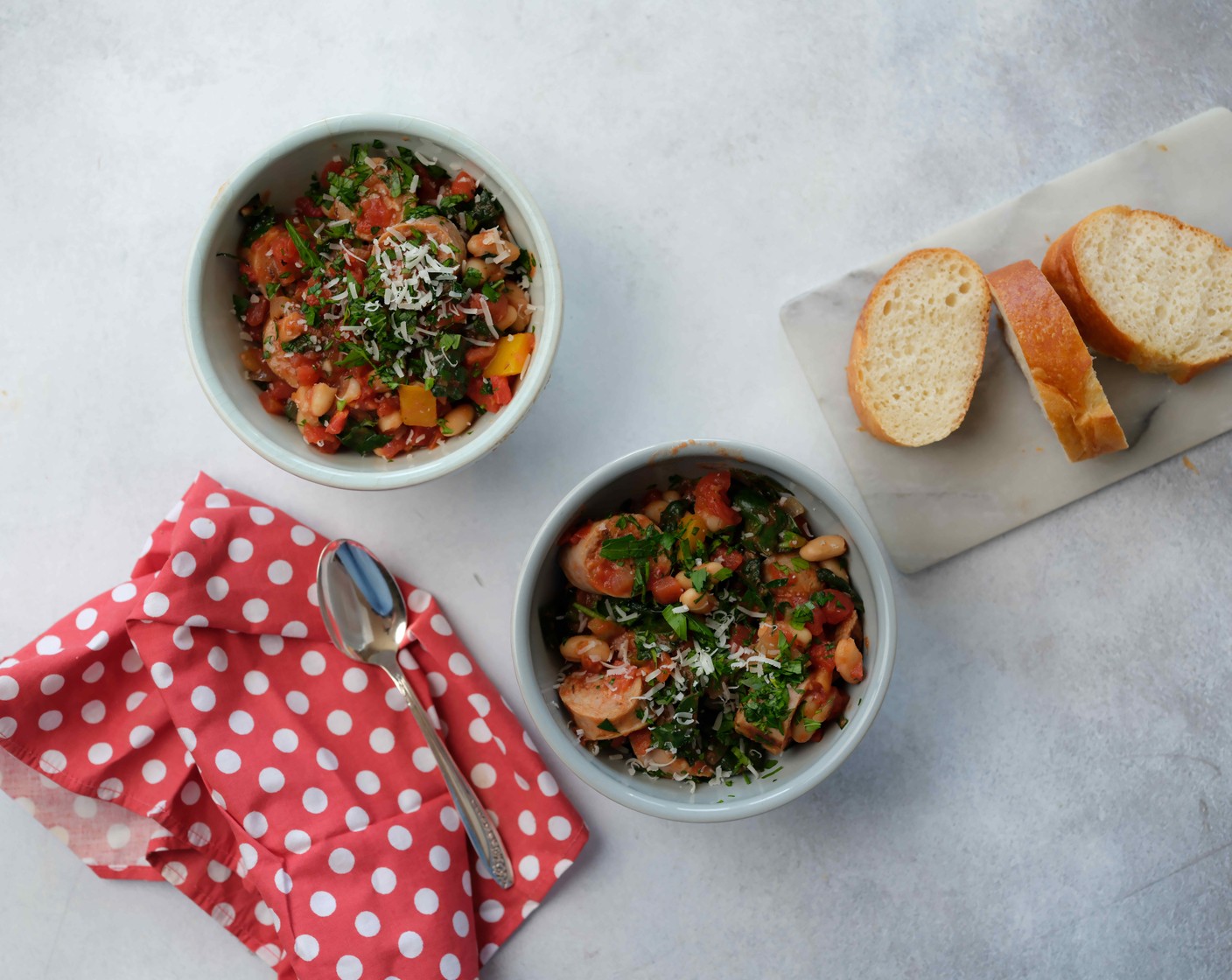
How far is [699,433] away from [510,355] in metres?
0.62

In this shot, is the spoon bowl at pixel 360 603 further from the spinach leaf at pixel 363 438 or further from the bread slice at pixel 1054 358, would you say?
the bread slice at pixel 1054 358

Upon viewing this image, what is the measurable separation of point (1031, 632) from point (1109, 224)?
1.15 meters

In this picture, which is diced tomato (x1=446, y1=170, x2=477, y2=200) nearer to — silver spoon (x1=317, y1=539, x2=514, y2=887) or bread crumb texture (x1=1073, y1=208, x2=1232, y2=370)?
silver spoon (x1=317, y1=539, x2=514, y2=887)

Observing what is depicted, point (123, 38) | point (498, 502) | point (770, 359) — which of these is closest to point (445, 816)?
point (498, 502)

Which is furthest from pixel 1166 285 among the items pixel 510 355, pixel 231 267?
pixel 231 267

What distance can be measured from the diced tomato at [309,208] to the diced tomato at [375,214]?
0.14m

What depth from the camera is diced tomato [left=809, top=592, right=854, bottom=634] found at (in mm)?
2025

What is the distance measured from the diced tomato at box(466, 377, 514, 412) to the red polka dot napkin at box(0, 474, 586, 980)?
65 centimetres

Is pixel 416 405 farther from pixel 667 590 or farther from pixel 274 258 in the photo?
pixel 667 590

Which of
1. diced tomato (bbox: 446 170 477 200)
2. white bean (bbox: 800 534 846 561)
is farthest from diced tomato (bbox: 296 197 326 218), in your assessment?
white bean (bbox: 800 534 846 561)

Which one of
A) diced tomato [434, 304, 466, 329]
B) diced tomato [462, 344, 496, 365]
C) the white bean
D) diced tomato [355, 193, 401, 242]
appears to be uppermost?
diced tomato [355, 193, 401, 242]

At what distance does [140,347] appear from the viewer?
99.7 inches

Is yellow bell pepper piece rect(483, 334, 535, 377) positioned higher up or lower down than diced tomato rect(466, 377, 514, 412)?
higher up

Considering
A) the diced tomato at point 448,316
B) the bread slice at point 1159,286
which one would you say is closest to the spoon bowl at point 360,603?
the diced tomato at point 448,316
